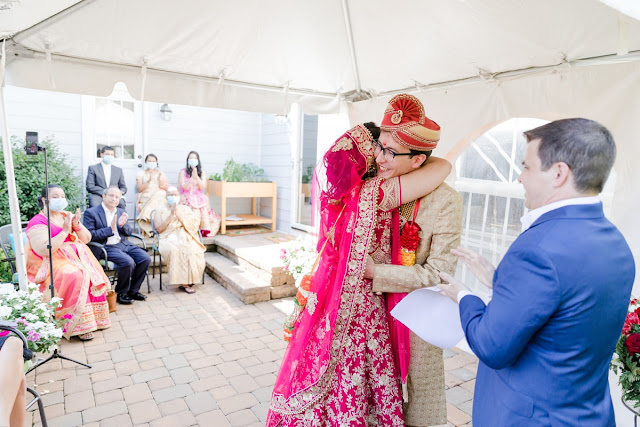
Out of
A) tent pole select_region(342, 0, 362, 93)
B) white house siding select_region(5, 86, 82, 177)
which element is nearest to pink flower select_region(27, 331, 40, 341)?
tent pole select_region(342, 0, 362, 93)

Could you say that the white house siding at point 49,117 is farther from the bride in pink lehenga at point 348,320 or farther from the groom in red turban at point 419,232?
the groom in red turban at point 419,232

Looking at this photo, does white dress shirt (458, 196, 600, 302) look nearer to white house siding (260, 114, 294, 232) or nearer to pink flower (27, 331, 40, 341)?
pink flower (27, 331, 40, 341)

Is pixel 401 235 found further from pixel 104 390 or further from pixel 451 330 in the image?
pixel 104 390

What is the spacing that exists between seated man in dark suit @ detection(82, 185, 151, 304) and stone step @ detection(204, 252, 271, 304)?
1024mm

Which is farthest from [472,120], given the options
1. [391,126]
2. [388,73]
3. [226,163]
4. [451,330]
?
[226,163]

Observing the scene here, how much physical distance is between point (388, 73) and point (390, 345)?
7.07ft

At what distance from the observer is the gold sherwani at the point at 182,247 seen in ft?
16.4

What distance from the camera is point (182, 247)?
201 inches

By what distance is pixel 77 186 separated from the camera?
6441mm

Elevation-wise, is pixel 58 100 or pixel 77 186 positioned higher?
pixel 58 100

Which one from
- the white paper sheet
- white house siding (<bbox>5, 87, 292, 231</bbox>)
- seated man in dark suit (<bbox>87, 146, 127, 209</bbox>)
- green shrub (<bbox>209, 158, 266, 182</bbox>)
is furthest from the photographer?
green shrub (<bbox>209, 158, 266, 182</bbox>)

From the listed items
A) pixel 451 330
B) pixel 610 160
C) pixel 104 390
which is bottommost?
pixel 104 390

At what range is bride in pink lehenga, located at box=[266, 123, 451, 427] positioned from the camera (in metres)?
1.63

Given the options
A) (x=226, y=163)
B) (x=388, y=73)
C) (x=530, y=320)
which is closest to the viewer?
(x=530, y=320)
